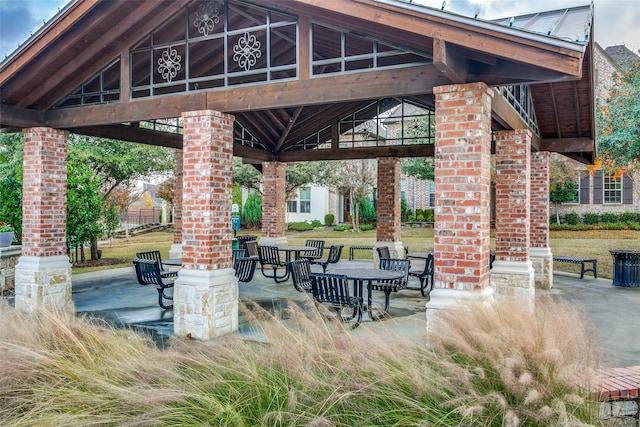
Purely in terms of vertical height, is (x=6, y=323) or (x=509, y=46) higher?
(x=509, y=46)

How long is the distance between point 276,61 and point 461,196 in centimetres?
480

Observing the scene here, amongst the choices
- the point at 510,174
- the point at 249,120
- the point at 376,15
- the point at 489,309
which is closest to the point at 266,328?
the point at 489,309

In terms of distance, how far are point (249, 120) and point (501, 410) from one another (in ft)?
33.2

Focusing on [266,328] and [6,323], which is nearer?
[266,328]

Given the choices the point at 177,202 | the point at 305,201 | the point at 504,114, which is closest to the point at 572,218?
the point at 305,201

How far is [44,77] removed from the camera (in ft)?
25.2

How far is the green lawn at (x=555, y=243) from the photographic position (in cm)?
1519

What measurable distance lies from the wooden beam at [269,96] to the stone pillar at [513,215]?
2945 mm

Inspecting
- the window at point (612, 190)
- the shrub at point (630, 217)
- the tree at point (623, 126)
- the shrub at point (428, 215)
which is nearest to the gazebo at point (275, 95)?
the tree at point (623, 126)

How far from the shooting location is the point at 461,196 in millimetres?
5285

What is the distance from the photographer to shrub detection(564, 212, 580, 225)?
2647 centimetres

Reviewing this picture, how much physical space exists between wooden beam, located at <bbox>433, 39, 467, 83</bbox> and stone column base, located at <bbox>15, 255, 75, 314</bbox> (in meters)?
6.62

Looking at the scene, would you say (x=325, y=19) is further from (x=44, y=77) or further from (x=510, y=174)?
(x=44, y=77)

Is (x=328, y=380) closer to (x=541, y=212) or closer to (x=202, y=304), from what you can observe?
(x=202, y=304)
